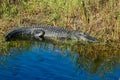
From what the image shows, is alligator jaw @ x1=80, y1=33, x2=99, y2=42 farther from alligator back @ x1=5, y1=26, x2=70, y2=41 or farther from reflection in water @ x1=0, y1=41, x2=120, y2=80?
alligator back @ x1=5, y1=26, x2=70, y2=41

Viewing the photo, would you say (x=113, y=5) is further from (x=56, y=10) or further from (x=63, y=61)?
(x=63, y=61)

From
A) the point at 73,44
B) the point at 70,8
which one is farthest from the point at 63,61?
the point at 70,8

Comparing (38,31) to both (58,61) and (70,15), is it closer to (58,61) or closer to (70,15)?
(70,15)

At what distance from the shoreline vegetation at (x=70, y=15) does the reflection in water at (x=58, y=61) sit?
909 millimetres

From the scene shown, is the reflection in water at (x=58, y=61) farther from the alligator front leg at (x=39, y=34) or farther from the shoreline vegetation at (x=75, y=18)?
the alligator front leg at (x=39, y=34)

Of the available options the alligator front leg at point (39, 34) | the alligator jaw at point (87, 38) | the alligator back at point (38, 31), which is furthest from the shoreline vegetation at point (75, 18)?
the alligator front leg at point (39, 34)

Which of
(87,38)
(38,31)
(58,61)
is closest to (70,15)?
(38,31)

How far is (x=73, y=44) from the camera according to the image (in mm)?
10922

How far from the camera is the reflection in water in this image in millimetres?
8164

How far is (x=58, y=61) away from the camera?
30.2 feet

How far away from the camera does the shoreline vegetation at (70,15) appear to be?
38.7 ft

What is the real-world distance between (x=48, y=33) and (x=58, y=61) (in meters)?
2.94

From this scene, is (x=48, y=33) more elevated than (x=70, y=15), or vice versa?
(x=70, y=15)

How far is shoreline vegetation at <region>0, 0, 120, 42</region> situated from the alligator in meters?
0.39
